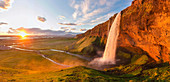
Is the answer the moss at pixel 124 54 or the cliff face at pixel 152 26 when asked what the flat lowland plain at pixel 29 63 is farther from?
the cliff face at pixel 152 26

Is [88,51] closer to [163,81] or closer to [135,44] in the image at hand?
[135,44]

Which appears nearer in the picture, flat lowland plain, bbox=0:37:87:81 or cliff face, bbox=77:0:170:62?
cliff face, bbox=77:0:170:62

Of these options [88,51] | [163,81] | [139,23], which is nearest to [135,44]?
[139,23]

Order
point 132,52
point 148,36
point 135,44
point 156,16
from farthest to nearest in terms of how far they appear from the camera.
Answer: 1. point 132,52
2. point 135,44
3. point 148,36
4. point 156,16

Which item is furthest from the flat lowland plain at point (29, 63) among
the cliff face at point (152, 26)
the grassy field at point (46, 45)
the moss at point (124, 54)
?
the grassy field at point (46, 45)

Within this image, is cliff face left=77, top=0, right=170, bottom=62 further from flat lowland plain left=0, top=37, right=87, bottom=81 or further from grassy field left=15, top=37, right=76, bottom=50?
grassy field left=15, top=37, right=76, bottom=50

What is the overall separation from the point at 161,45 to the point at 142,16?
660 centimetres

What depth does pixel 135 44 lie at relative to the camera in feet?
62.7

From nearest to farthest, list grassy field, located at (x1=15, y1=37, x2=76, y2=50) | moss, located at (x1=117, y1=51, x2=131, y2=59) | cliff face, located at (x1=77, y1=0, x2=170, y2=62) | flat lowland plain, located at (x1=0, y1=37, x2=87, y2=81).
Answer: cliff face, located at (x1=77, y1=0, x2=170, y2=62) < flat lowland plain, located at (x1=0, y1=37, x2=87, y2=81) < moss, located at (x1=117, y1=51, x2=131, y2=59) < grassy field, located at (x1=15, y1=37, x2=76, y2=50)

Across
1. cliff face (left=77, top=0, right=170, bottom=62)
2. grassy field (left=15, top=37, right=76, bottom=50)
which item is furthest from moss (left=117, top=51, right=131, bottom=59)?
grassy field (left=15, top=37, right=76, bottom=50)

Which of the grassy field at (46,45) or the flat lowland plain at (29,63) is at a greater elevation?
the grassy field at (46,45)

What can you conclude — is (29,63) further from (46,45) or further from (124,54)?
(46,45)

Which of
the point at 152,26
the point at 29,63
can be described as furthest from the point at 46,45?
the point at 152,26

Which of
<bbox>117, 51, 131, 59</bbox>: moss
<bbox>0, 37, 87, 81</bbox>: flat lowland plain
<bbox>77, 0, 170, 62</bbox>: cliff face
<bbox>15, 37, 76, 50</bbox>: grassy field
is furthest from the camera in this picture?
<bbox>15, 37, 76, 50</bbox>: grassy field
